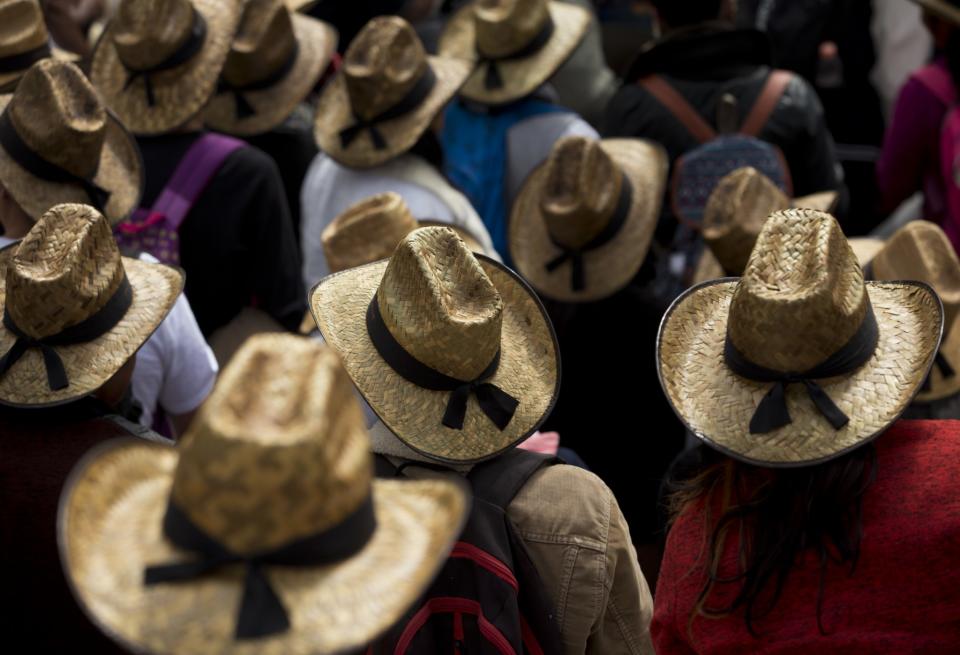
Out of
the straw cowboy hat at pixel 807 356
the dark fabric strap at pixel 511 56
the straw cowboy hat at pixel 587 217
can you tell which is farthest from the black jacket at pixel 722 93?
the straw cowboy hat at pixel 807 356

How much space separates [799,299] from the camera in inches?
79.0

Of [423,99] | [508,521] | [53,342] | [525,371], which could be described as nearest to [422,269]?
[525,371]

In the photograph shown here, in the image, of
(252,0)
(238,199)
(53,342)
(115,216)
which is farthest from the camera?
(252,0)

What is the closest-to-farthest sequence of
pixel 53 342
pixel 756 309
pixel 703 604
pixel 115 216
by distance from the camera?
1. pixel 756 309
2. pixel 703 604
3. pixel 53 342
4. pixel 115 216

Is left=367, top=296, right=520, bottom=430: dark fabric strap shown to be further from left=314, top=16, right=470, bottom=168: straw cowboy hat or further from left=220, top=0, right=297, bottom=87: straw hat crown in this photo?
left=220, top=0, right=297, bottom=87: straw hat crown

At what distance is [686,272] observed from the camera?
12.8 feet

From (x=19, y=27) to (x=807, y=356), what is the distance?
127 inches

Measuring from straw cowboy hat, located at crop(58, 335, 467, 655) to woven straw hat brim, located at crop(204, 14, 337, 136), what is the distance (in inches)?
111

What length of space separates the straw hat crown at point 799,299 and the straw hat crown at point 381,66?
1.93 metres

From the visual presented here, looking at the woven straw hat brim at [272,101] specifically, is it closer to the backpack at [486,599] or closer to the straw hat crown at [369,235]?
the straw hat crown at [369,235]

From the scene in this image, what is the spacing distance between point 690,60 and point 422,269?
94.8 inches

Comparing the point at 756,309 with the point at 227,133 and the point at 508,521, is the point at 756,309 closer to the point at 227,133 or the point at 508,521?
the point at 508,521

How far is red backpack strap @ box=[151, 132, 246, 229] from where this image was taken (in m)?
3.47

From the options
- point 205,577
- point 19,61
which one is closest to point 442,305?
point 205,577
